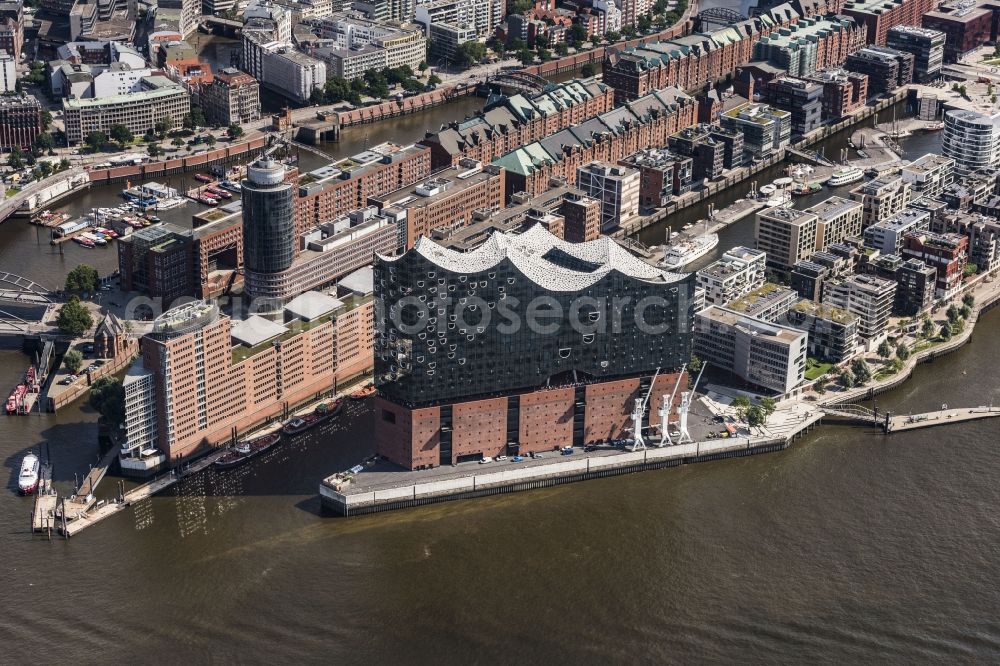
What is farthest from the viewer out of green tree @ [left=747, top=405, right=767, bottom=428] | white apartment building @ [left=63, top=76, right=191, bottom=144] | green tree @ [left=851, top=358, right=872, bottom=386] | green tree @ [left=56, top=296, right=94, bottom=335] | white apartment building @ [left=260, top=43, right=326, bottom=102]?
white apartment building @ [left=260, top=43, right=326, bottom=102]

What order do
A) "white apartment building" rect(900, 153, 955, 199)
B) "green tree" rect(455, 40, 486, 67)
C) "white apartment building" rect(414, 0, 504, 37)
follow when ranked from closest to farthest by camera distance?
1. "white apartment building" rect(900, 153, 955, 199)
2. "green tree" rect(455, 40, 486, 67)
3. "white apartment building" rect(414, 0, 504, 37)

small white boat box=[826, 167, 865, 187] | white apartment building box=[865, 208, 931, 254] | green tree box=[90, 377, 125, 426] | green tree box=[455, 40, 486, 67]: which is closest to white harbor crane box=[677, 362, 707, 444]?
white apartment building box=[865, 208, 931, 254]

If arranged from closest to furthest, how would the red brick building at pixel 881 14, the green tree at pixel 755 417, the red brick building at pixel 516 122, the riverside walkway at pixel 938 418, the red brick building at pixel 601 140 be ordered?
1. the green tree at pixel 755 417
2. the riverside walkway at pixel 938 418
3. the red brick building at pixel 601 140
4. the red brick building at pixel 516 122
5. the red brick building at pixel 881 14

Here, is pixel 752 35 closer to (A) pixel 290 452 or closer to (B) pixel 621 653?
(A) pixel 290 452

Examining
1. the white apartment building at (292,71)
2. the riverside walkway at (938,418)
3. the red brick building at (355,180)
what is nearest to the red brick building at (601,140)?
the red brick building at (355,180)

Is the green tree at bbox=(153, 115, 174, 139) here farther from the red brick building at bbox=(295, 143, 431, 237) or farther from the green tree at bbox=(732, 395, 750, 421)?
the green tree at bbox=(732, 395, 750, 421)

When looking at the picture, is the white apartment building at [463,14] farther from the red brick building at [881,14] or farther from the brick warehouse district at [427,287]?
the red brick building at [881,14]

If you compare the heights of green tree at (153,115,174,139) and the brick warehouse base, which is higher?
green tree at (153,115,174,139)
